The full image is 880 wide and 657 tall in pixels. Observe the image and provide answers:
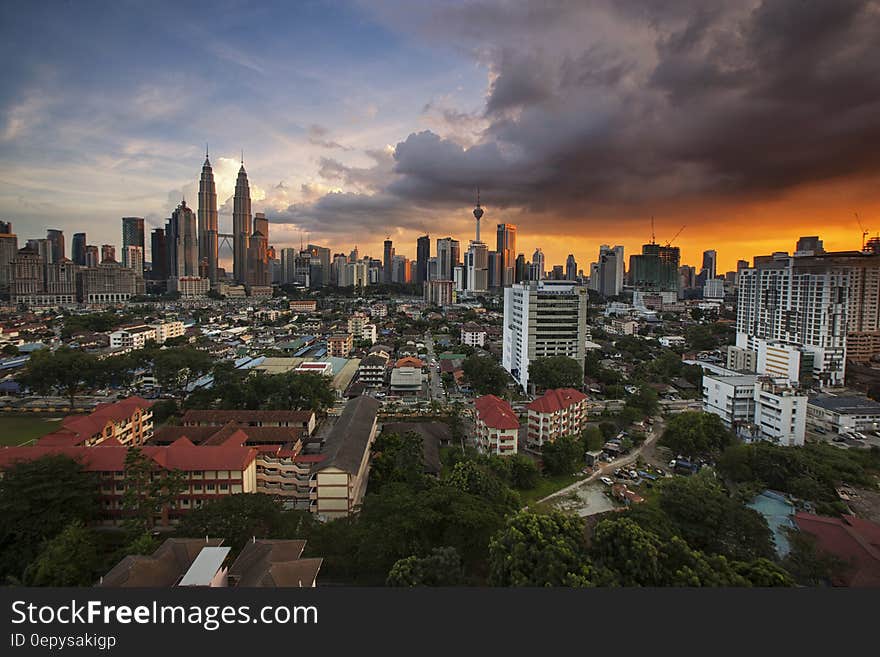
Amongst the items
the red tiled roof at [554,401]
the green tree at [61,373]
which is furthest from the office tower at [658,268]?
the green tree at [61,373]

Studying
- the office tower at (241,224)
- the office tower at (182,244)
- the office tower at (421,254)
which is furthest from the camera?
the office tower at (421,254)

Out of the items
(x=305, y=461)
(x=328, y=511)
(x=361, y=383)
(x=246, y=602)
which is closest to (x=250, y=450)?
(x=305, y=461)

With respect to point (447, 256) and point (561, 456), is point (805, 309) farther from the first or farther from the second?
point (447, 256)

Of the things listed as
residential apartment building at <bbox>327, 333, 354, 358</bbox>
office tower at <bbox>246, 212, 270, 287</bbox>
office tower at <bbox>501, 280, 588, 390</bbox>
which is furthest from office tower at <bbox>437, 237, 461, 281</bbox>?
office tower at <bbox>501, 280, 588, 390</bbox>

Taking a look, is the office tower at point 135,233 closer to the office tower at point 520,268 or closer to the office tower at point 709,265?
the office tower at point 520,268

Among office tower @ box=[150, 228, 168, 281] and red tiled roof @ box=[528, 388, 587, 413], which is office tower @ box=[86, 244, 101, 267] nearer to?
office tower @ box=[150, 228, 168, 281]

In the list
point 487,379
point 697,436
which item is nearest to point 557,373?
point 487,379

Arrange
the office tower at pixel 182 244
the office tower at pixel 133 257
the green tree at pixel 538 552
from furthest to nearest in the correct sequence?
the office tower at pixel 182 244 → the office tower at pixel 133 257 → the green tree at pixel 538 552

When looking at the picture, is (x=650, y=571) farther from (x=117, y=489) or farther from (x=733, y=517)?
(x=117, y=489)
